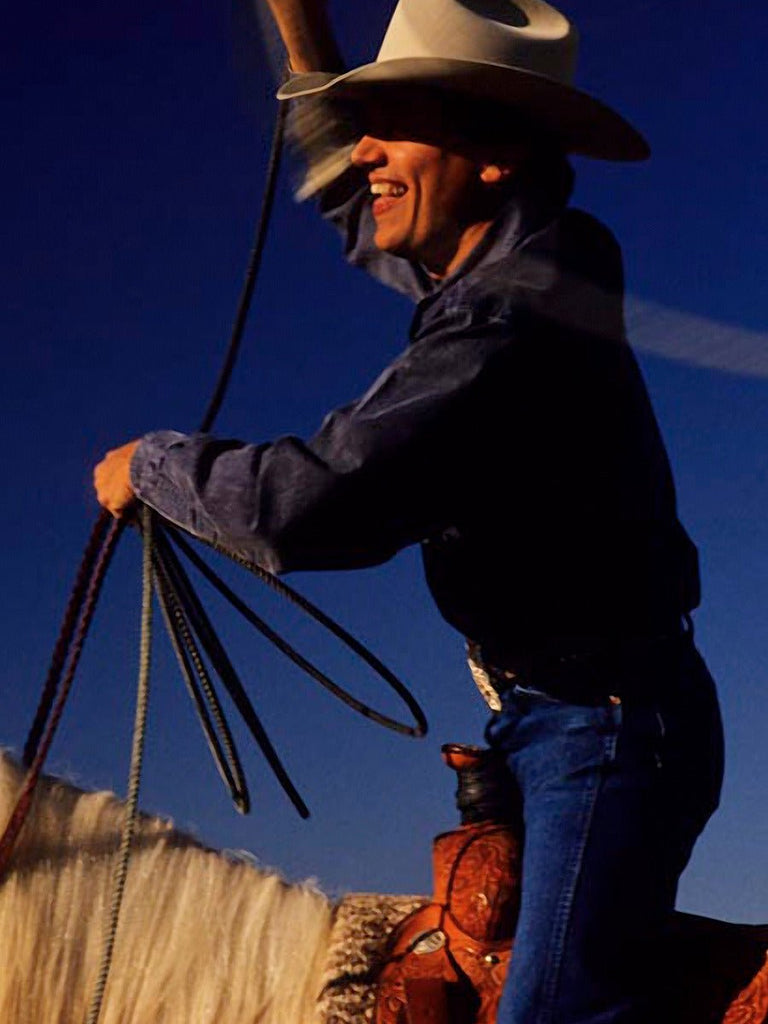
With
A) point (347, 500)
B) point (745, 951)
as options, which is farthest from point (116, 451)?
point (745, 951)

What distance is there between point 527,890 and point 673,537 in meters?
0.63

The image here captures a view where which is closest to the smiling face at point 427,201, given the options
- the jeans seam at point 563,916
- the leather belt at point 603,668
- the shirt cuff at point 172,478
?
the shirt cuff at point 172,478

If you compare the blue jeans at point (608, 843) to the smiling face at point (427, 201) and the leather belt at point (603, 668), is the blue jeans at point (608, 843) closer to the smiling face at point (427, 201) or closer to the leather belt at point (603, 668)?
the leather belt at point (603, 668)

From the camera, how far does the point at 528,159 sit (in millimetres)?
2586

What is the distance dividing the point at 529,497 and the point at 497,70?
0.74 meters

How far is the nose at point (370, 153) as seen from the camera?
2570 mm

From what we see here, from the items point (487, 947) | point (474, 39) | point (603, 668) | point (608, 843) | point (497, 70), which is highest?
point (474, 39)

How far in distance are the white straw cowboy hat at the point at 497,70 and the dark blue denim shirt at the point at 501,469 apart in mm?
152

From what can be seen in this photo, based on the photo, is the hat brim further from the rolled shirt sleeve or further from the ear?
the rolled shirt sleeve

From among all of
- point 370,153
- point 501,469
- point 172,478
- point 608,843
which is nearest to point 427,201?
point 370,153

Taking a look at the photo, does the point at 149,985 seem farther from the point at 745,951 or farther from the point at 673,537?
the point at 673,537

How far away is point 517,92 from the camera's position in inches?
100

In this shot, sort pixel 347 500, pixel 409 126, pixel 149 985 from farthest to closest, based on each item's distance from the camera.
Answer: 1. pixel 149 985
2. pixel 409 126
3. pixel 347 500

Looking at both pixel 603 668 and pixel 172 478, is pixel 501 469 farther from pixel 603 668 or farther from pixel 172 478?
pixel 172 478
